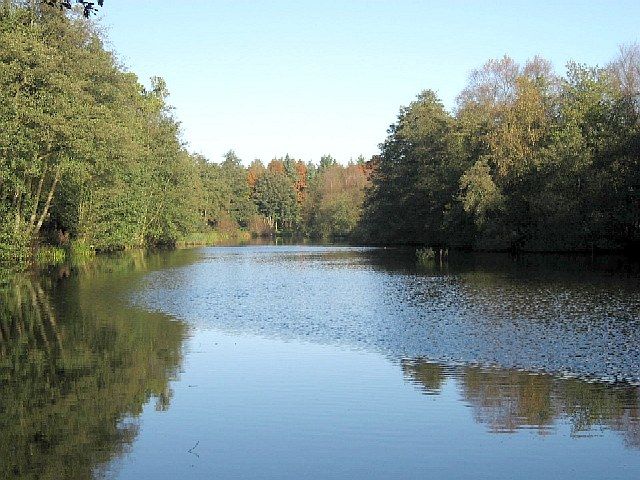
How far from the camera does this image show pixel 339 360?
1527cm

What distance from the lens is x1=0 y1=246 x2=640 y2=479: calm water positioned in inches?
343

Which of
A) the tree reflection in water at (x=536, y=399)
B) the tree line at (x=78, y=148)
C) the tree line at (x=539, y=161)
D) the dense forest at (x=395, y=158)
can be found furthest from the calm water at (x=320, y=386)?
the tree line at (x=539, y=161)

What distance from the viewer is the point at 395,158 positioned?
85.4 metres

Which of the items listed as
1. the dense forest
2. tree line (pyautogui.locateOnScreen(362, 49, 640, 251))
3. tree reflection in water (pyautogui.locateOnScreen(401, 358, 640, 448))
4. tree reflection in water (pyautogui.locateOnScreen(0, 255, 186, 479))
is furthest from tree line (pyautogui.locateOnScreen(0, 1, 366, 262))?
tree line (pyautogui.locateOnScreen(362, 49, 640, 251))

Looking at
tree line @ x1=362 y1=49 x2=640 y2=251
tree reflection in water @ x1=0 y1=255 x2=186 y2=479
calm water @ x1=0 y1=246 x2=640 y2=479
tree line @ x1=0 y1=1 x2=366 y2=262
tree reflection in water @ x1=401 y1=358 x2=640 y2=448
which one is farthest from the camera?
tree line @ x1=362 y1=49 x2=640 y2=251

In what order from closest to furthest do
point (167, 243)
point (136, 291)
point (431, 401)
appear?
point (431, 401), point (136, 291), point (167, 243)

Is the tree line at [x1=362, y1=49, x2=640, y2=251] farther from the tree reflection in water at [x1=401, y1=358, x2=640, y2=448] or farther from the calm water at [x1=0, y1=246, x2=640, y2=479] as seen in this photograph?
the tree reflection in water at [x1=401, y1=358, x2=640, y2=448]

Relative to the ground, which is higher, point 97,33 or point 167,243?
point 97,33

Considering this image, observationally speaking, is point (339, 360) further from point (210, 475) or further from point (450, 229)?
point (450, 229)

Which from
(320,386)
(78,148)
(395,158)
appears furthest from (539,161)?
(320,386)

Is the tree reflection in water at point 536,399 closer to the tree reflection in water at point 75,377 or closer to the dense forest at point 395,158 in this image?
the tree reflection in water at point 75,377

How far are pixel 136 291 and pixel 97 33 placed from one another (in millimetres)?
23514

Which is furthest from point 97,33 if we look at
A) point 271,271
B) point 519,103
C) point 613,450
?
point 613,450

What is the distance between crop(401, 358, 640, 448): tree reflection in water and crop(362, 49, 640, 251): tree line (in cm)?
4353
